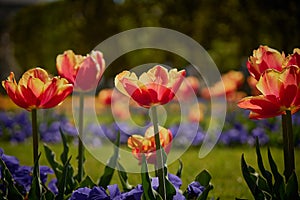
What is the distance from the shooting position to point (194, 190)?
1.60m

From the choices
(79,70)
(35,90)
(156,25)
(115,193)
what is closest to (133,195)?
(115,193)

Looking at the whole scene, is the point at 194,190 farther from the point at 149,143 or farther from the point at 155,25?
the point at 155,25

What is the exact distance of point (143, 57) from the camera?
384 inches

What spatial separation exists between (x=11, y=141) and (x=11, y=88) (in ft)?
11.3

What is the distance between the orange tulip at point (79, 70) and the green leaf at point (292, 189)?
73 centimetres

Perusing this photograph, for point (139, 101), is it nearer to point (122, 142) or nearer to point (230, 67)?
point (122, 142)

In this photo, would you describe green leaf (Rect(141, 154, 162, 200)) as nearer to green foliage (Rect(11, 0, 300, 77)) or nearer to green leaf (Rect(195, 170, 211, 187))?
green leaf (Rect(195, 170, 211, 187))

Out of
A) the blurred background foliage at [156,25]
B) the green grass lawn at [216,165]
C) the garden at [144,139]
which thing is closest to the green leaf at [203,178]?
the garden at [144,139]

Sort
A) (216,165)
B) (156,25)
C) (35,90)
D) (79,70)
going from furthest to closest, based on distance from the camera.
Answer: (156,25), (216,165), (79,70), (35,90)

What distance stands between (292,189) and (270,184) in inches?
5.0

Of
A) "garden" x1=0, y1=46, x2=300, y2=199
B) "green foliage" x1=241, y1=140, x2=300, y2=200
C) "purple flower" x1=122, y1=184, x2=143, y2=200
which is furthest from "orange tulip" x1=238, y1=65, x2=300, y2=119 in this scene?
"purple flower" x1=122, y1=184, x2=143, y2=200

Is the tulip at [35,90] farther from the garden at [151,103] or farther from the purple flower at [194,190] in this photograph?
the purple flower at [194,190]

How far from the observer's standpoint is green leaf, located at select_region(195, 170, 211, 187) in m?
1.71

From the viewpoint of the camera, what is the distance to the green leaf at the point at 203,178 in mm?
1713
